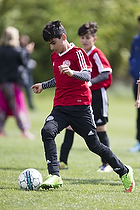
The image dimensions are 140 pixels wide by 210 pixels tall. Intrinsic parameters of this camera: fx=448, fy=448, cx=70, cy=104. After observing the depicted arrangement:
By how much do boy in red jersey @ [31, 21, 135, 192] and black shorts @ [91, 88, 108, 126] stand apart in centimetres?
124

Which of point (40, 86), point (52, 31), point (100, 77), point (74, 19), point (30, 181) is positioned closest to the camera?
point (30, 181)

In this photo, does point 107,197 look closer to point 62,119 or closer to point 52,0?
point 62,119

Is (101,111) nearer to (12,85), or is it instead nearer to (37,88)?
(37,88)

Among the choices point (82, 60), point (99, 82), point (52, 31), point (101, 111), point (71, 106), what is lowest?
point (101, 111)

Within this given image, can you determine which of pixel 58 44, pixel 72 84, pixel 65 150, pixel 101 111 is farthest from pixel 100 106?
pixel 58 44

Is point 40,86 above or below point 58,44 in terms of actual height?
below

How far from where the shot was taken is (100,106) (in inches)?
253

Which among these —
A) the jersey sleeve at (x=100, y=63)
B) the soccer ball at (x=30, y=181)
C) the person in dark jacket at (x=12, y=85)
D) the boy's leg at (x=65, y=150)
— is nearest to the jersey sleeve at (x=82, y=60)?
the jersey sleeve at (x=100, y=63)

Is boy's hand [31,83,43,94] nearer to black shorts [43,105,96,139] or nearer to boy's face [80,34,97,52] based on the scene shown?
black shorts [43,105,96,139]

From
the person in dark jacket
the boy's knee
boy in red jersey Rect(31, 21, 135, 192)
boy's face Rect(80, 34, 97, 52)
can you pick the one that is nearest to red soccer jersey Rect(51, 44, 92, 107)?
boy in red jersey Rect(31, 21, 135, 192)

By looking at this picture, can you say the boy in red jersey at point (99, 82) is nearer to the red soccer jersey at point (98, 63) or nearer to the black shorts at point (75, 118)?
the red soccer jersey at point (98, 63)

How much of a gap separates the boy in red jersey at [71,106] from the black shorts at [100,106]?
4.08 feet

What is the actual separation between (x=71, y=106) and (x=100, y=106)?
56.3 inches

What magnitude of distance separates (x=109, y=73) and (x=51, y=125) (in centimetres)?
176
